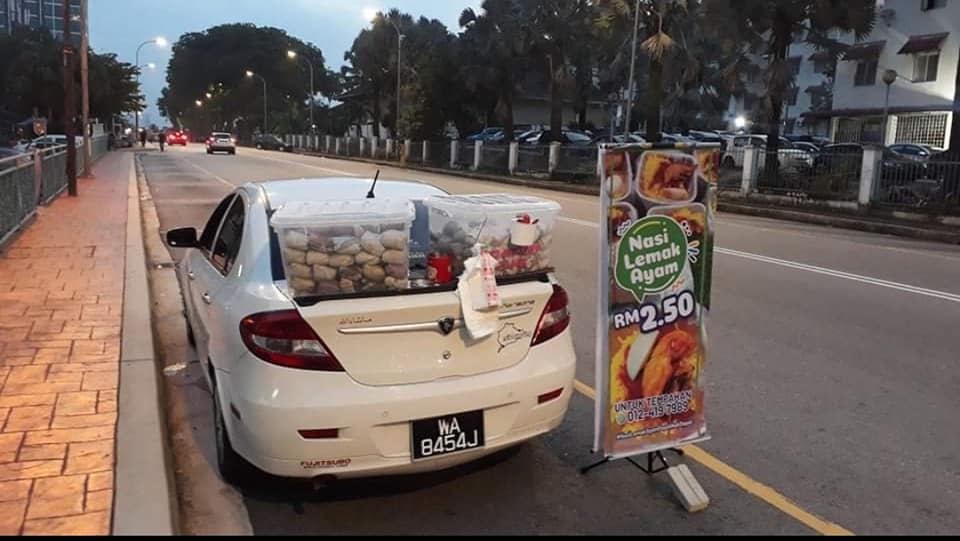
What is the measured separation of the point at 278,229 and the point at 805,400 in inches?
147

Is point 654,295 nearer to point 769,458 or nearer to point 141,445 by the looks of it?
point 769,458

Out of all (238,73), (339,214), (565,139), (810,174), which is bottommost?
(339,214)

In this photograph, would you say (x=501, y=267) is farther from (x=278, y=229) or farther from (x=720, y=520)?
(x=720, y=520)

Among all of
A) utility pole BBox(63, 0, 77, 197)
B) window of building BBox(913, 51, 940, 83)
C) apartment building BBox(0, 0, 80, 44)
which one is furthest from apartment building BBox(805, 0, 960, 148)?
apartment building BBox(0, 0, 80, 44)

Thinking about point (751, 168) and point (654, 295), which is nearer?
point (654, 295)

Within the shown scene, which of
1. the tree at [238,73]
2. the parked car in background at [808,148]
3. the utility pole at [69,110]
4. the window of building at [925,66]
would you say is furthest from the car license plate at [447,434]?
the tree at [238,73]

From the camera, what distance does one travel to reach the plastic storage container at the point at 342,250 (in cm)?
368

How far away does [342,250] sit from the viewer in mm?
3711

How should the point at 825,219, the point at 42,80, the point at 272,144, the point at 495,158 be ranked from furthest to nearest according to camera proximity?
the point at 272,144, the point at 42,80, the point at 495,158, the point at 825,219

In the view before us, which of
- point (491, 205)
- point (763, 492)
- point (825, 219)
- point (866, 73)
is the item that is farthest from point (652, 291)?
point (866, 73)

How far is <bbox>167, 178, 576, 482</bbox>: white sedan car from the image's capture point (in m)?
3.56

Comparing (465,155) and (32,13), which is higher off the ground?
(32,13)

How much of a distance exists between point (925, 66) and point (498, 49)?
1894 centimetres

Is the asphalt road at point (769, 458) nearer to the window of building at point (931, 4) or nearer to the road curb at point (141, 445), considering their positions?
the road curb at point (141, 445)
